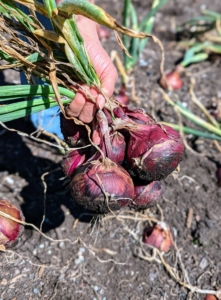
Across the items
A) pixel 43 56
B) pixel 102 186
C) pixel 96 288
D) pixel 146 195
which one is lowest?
pixel 96 288

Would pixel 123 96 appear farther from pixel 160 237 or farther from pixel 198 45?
pixel 160 237

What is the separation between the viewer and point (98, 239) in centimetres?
162

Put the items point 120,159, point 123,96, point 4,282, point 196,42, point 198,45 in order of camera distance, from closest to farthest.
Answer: point 120,159, point 4,282, point 123,96, point 198,45, point 196,42

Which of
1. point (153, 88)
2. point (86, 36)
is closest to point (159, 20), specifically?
point (153, 88)

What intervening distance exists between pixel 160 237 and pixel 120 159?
49 cm

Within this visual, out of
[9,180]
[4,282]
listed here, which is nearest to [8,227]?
[4,282]

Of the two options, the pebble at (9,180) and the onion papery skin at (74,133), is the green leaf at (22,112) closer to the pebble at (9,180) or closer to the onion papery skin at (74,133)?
the onion papery skin at (74,133)

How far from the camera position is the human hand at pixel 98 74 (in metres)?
1.19

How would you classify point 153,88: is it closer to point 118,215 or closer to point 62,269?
point 118,215

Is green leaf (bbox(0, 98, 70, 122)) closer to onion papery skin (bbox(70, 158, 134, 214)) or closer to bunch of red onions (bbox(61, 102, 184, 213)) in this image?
bunch of red onions (bbox(61, 102, 184, 213))

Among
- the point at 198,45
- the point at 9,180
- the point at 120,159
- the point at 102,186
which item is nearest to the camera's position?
the point at 102,186

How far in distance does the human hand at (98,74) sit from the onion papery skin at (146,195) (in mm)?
262

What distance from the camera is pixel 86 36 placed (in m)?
1.27

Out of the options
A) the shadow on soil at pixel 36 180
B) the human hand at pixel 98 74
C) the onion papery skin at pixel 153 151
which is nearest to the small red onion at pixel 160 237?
the shadow on soil at pixel 36 180
